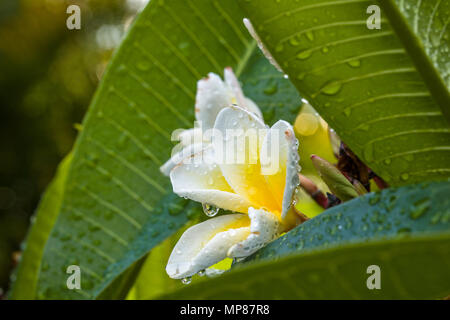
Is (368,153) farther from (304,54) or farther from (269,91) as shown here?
(269,91)

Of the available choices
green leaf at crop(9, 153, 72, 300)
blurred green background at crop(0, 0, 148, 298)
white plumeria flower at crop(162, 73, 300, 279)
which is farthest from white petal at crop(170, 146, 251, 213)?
blurred green background at crop(0, 0, 148, 298)

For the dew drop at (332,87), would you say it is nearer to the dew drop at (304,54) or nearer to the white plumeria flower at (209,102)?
the dew drop at (304,54)

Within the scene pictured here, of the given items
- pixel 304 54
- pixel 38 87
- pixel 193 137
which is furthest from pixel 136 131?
pixel 38 87

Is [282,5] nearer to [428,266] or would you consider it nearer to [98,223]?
[428,266]

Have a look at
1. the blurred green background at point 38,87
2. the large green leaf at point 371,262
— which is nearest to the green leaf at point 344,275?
the large green leaf at point 371,262

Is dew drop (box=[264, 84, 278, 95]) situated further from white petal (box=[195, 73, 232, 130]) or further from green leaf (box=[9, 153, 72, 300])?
green leaf (box=[9, 153, 72, 300])

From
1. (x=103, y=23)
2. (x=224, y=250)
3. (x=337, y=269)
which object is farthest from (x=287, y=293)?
(x=103, y=23)
